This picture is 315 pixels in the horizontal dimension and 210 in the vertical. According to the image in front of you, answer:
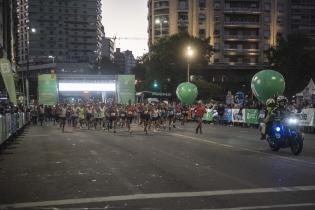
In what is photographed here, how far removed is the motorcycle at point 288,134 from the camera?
51.8 feet

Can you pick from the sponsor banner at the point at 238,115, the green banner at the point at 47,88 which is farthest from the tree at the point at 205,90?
the sponsor banner at the point at 238,115

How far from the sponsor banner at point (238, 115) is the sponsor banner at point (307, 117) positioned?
8.79 m

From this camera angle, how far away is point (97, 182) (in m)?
10.7

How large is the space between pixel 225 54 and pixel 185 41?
26.1 m

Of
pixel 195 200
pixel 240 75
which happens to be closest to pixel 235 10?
pixel 240 75

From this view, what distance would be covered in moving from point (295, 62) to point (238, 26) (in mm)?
37155

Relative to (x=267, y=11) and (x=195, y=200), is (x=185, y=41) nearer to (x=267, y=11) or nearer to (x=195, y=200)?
(x=267, y=11)

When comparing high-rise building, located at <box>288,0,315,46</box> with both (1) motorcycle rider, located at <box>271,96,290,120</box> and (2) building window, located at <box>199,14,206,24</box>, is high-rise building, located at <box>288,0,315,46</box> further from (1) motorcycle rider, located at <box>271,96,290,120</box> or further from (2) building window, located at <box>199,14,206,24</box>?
(1) motorcycle rider, located at <box>271,96,290,120</box>

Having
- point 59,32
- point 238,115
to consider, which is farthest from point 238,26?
point 59,32

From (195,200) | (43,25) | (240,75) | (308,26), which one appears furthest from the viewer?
(43,25)

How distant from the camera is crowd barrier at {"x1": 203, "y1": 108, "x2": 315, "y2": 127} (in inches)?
1164

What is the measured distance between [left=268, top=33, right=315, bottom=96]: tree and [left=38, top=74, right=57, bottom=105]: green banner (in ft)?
121

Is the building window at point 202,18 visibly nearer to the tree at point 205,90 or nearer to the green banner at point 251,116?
the tree at point 205,90

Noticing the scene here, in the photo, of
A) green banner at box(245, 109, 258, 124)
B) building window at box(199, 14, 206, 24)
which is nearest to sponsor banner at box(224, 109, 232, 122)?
green banner at box(245, 109, 258, 124)
